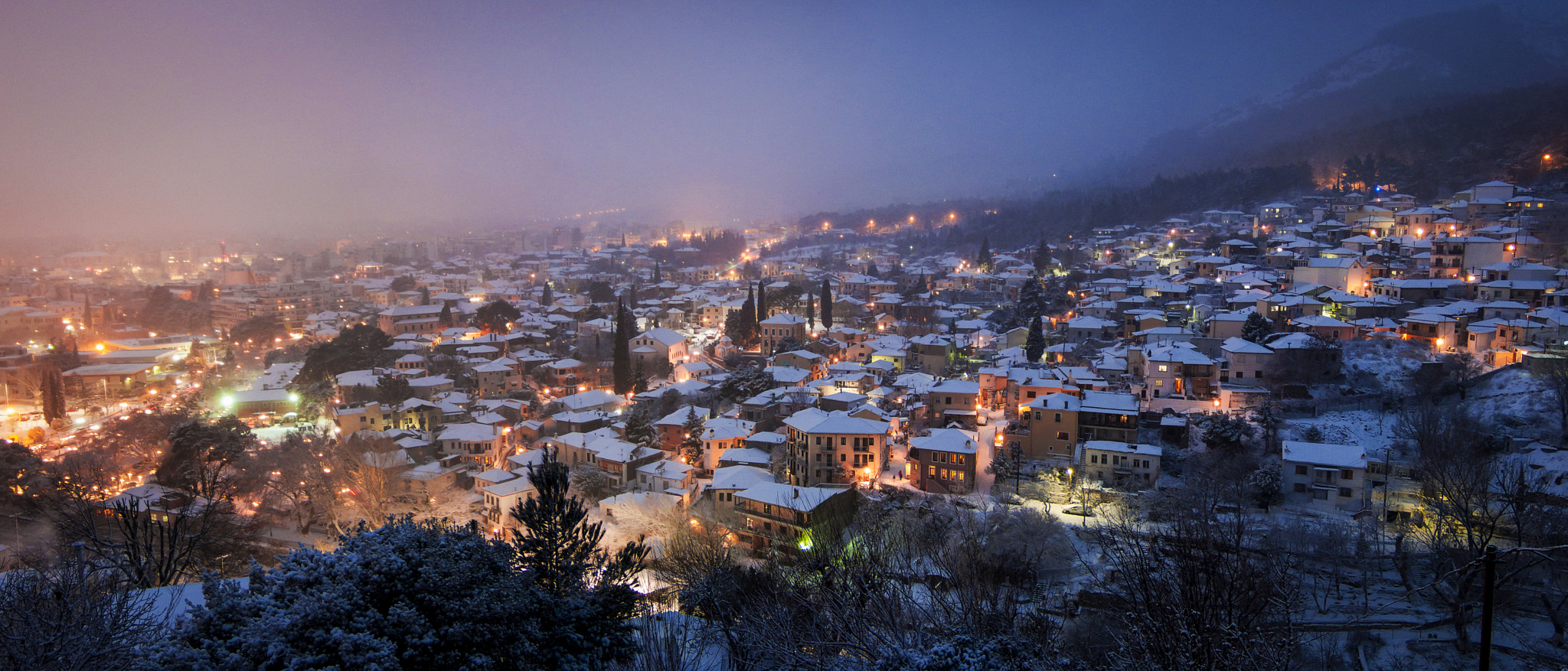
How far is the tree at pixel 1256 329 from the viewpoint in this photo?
1523 centimetres

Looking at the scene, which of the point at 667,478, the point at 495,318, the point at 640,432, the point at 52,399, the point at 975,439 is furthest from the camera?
the point at 495,318

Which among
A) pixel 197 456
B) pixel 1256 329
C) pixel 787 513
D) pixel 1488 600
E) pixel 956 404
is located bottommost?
pixel 787 513

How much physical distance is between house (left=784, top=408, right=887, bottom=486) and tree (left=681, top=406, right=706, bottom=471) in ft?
6.50

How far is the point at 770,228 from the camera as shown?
63.8 m

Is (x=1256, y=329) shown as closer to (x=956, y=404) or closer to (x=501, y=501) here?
(x=956, y=404)

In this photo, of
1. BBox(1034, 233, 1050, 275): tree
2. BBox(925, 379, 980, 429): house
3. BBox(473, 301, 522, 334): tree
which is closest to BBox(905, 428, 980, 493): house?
BBox(925, 379, 980, 429): house

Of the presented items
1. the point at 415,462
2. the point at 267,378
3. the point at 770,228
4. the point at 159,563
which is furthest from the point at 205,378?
the point at 770,228

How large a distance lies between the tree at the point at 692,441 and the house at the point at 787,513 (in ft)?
8.89

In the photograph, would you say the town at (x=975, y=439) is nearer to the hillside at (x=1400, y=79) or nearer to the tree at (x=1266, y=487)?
the tree at (x=1266, y=487)

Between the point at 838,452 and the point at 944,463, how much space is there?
5.86 ft

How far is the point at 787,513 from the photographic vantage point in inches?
420

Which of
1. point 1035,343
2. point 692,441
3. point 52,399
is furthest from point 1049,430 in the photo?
point 52,399

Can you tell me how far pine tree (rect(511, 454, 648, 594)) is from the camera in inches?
196

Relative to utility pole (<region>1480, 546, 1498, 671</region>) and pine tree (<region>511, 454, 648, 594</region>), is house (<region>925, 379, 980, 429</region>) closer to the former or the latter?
pine tree (<region>511, 454, 648, 594</region>)
